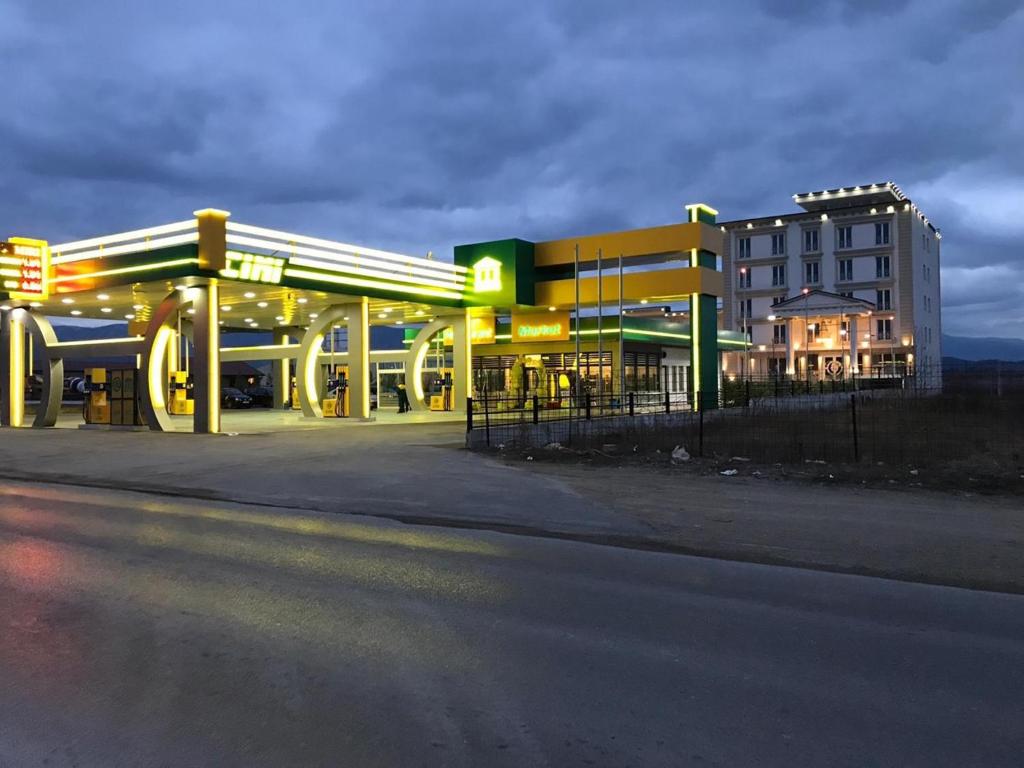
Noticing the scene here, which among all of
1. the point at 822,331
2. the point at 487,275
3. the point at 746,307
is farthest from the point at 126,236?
the point at 746,307

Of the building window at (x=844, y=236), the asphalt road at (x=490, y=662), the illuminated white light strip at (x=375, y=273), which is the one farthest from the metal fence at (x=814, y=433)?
the building window at (x=844, y=236)

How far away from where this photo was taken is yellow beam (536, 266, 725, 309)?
31.9 meters

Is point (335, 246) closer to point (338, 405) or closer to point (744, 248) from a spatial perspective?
point (338, 405)

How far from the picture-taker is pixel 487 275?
35.0m

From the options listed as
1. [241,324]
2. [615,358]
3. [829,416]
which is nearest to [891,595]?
[829,416]

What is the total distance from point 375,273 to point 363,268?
0.69 meters

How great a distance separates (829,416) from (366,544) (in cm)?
2168

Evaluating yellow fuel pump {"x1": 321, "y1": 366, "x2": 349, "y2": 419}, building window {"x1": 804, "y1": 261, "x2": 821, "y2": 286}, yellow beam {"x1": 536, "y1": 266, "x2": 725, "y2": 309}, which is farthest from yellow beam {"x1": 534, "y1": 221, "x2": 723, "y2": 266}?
building window {"x1": 804, "y1": 261, "x2": 821, "y2": 286}

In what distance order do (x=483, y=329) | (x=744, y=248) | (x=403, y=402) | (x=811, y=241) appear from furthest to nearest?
(x=744, y=248) < (x=811, y=241) < (x=403, y=402) < (x=483, y=329)

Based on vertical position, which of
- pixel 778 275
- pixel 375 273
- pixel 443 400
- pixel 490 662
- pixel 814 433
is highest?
pixel 778 275

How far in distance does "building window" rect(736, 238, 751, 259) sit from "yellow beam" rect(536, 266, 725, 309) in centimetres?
5661

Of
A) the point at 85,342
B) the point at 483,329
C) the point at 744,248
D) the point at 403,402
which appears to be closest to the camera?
the point at 85,342

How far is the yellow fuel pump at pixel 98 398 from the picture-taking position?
93.7ft

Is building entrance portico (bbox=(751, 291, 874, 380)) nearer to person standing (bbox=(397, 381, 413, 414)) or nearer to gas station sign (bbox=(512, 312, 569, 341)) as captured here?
gas station sign (bbox=(512, 312, 569, 341))
